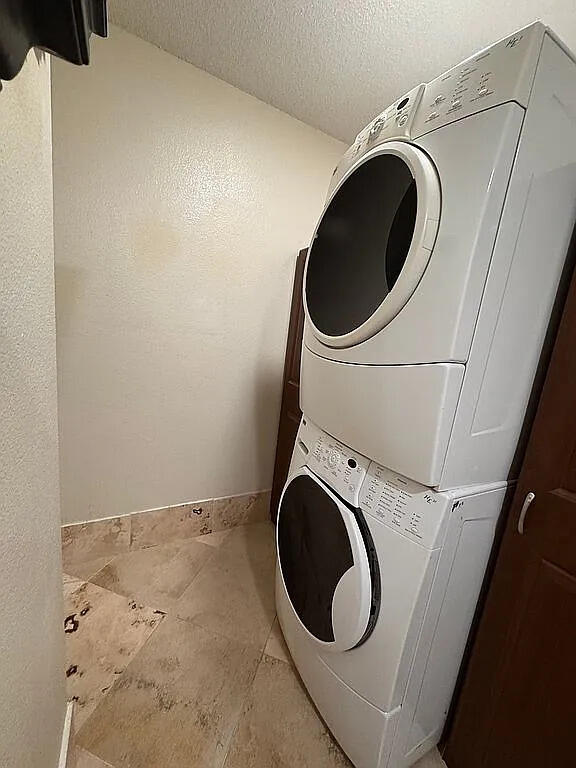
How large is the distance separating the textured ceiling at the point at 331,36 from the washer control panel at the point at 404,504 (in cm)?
139

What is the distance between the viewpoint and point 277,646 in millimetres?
1413

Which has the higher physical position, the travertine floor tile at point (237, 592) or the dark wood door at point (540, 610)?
the dark wood door at point (540, 610)

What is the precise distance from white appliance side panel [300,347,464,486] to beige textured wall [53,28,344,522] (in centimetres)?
94

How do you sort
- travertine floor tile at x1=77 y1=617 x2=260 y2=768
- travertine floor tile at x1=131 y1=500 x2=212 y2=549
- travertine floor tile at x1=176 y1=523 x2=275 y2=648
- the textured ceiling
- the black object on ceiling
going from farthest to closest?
travertine floor tile at x1=131 y1=500 x2=212 y2=549
travertine floor tile at x1=176 y1=523 x2=275 y2=648
the textured ceiling
travertine floor tile at x1=77 y1=617 x2=260 y2=768
the black object on ceiling

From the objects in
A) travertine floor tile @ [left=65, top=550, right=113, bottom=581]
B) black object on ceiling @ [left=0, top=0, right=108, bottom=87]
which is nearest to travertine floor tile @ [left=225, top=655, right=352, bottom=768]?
travertine floor tile @ [left=65, top=550, right=113, bottom=581]

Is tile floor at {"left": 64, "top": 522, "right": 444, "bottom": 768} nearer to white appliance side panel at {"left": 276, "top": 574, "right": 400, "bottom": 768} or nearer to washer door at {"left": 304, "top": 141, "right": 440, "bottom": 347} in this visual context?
white appliance side panel at {"left": 276, "top": 574, "right": 400, "bottom": 768}

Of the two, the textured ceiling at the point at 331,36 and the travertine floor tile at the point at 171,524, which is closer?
the textured ceiling at the point at 331,36

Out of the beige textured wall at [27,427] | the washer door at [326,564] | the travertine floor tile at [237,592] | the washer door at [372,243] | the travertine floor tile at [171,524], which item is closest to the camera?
the beige textured wall at [27,427]

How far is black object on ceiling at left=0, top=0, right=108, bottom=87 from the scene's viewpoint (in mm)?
313

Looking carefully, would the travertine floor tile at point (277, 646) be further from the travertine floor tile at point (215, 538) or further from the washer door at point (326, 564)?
the travertine floor tile at point (215, 538)

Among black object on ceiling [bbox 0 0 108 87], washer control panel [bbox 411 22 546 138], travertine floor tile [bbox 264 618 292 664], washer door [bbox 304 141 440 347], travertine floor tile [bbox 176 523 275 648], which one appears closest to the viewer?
black object on ceiling [bbox 0 0 108 87]

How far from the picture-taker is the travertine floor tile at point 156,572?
159 centimetres

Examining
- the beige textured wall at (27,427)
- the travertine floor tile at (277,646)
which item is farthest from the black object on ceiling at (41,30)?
the travertine floor tile at (277,646)

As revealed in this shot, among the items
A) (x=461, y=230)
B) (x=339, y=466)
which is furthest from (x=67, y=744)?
(x=461, y=230)
